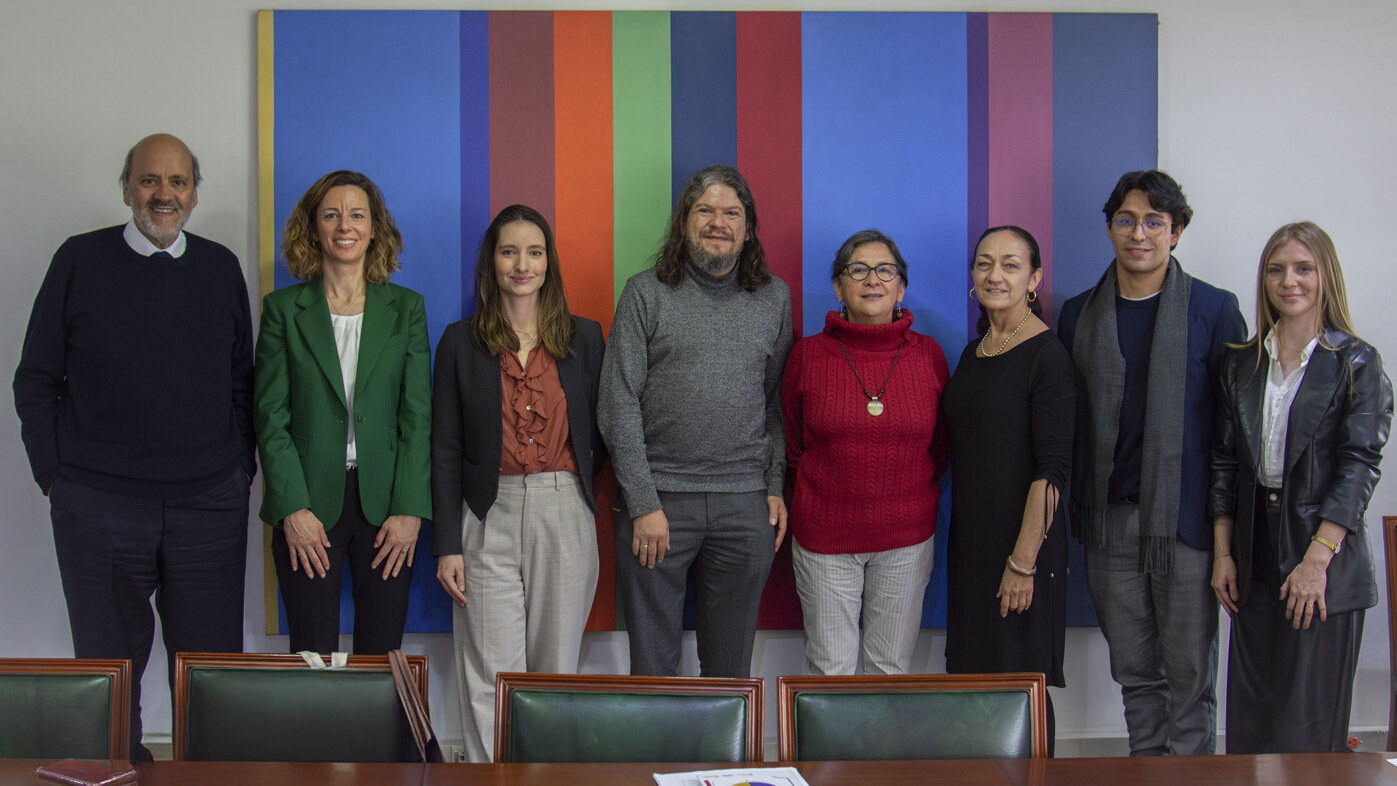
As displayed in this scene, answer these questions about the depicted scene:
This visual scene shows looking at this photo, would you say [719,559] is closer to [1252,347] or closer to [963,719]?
[963,719]

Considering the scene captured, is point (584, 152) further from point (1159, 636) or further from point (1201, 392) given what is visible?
point (1159, 636)

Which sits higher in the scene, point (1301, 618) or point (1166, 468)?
point (1166, 468)

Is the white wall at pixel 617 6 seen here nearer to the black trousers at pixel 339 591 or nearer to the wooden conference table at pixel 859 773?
the black trousers at pixel 339 591

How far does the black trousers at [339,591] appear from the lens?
2.73 meters

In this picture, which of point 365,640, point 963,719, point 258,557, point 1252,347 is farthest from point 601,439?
point 1252,347

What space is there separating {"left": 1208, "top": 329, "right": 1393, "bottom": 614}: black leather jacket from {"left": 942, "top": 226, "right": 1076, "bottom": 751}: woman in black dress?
53 centimetres

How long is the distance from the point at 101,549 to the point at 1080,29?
138 inches

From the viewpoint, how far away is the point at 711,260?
112 inches

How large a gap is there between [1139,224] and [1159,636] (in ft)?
4.05

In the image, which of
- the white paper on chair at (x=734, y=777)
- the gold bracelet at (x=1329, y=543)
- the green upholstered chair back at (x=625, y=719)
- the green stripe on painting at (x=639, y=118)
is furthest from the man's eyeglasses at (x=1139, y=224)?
the white paper on chair at (x=734, y=777)

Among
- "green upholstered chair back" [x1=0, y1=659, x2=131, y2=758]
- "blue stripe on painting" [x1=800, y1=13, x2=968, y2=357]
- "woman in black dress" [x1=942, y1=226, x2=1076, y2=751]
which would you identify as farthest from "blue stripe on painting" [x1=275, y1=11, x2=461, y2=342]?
"woman in black dress" [x1=942, y1=226, x2=1076, y2=751]

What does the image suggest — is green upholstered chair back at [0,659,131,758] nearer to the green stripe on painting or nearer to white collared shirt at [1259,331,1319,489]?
the green stripe on painting

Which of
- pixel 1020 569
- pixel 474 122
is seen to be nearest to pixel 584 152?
pixel 474 122

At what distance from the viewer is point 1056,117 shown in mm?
3287
